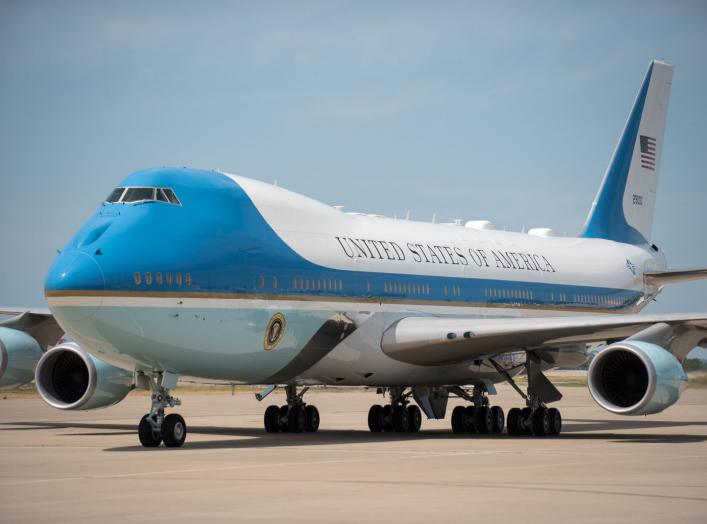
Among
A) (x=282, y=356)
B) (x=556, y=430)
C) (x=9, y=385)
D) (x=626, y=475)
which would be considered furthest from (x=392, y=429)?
(x=626, y=475)

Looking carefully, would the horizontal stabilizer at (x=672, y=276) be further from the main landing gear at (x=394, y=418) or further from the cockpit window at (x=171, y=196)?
the cockpit window at (x=171, y=196)

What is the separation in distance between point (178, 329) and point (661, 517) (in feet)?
34.0

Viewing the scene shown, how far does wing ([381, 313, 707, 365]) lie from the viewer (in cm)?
2231

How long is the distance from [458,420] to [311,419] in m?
3.14

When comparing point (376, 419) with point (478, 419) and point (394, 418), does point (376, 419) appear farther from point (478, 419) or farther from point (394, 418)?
point (478, 419)

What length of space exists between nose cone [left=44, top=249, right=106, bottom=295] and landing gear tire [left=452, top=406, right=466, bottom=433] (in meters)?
10.1

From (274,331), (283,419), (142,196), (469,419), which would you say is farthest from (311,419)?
(142,196)

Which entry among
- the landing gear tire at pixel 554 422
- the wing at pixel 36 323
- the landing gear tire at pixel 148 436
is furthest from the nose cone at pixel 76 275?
the landing gear tire at pixel 554 422

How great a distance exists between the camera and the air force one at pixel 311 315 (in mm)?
18828

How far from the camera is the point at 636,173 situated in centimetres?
3491

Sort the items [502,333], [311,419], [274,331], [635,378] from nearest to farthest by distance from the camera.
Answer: [274,331], [635,378], [502,333], [311,419]

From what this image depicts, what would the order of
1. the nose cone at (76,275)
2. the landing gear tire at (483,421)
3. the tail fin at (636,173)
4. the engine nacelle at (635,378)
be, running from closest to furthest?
the nose cone at (76,275)
the engine nacelle at (635,378)
the landing gear tire at (483,421)
the tail fin at (636,173)

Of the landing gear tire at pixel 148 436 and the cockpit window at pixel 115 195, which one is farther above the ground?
the cockpit window at pixel 115 195

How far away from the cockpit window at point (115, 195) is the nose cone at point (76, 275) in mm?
1398
